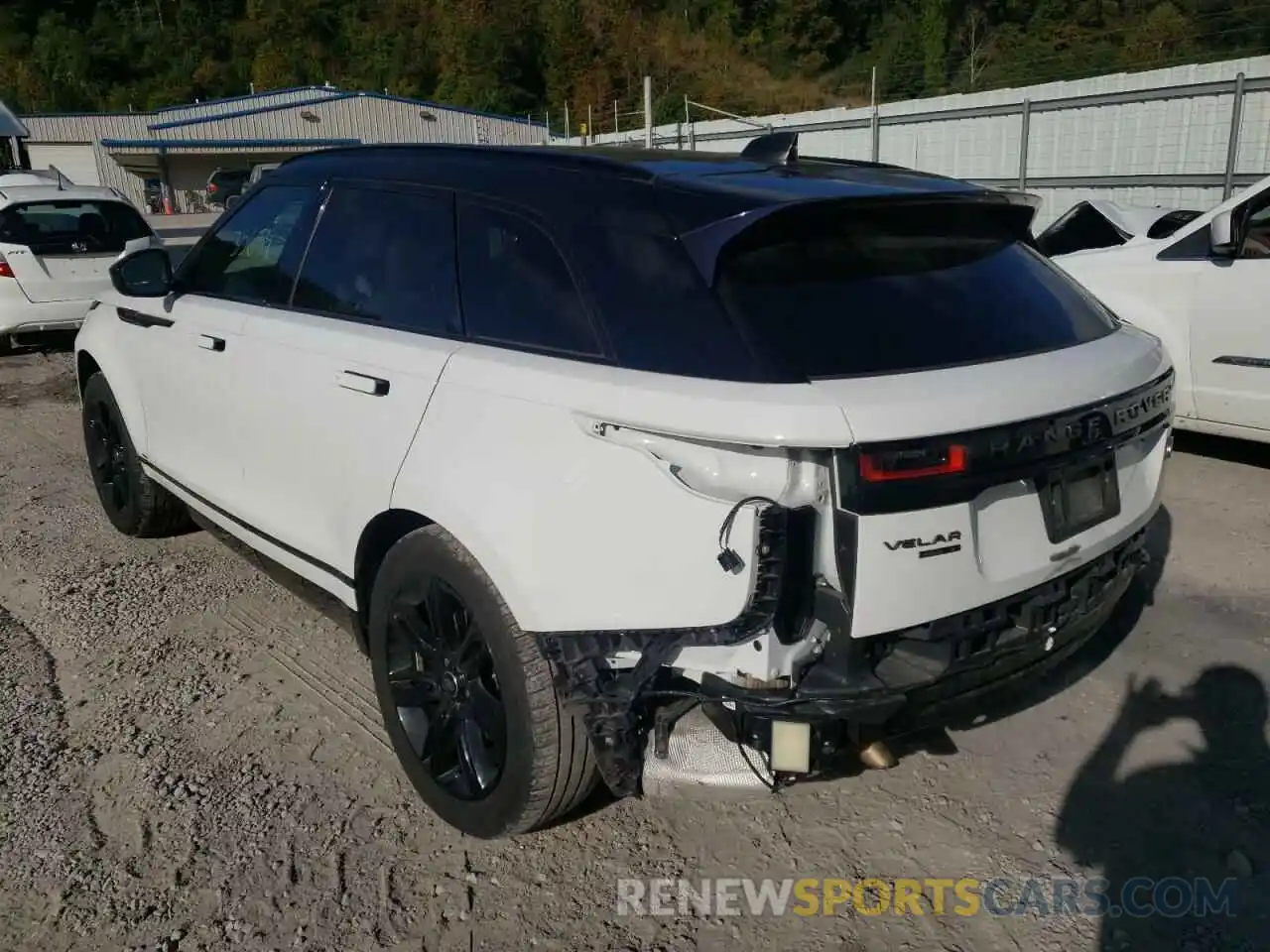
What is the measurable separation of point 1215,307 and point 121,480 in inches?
227

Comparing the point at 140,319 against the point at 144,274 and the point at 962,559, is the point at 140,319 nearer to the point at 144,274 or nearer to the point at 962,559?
the point at 144,274

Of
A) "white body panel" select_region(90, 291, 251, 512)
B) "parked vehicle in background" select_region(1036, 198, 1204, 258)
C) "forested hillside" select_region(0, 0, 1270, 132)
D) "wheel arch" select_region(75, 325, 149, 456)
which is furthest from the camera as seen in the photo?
"forested hillside" select_region(0, 0, 1270, 132)

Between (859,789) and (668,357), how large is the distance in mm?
1508

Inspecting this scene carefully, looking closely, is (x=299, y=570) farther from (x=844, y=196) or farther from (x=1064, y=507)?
(x=1064, y=507)

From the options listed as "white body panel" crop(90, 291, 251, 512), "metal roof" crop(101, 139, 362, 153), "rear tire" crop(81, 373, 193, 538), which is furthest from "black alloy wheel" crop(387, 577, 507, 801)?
"metal roof" crop(101, 139, 362, 153)

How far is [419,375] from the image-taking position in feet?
8.91

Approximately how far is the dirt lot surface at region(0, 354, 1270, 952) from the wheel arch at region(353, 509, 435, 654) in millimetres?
487

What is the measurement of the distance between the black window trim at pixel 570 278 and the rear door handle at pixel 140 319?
1.75m

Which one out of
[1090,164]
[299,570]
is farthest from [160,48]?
[299,570]

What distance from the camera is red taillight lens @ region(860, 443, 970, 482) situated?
2080 millimetres

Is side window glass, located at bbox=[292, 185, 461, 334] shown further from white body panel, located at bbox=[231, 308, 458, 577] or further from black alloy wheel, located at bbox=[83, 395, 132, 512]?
black alloy wheel, located at bbox=[83, 395, 132, 512]

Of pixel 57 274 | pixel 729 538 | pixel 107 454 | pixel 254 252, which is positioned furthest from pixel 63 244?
pixel 729 538

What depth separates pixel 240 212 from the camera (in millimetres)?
3967

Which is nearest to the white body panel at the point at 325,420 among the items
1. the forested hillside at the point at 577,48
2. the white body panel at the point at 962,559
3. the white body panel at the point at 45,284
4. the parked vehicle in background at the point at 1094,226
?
the white body panel at the point at 962,559
